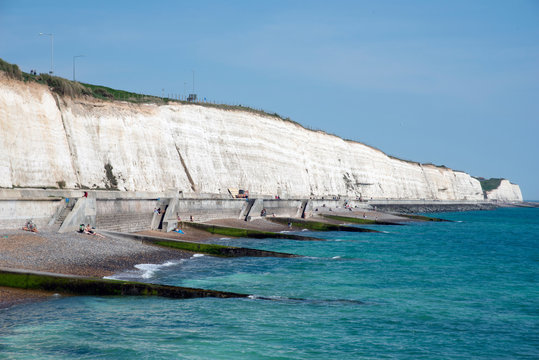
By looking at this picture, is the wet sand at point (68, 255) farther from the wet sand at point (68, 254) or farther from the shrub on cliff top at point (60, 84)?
the shrub on cliff top at point (60, 84)

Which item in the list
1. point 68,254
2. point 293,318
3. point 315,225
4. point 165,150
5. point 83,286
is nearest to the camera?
point 293,318

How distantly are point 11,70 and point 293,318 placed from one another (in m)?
29.4

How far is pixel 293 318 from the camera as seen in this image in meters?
16.0

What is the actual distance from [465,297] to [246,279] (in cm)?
852

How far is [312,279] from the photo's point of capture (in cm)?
2269

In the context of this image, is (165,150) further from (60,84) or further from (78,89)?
(60,84)

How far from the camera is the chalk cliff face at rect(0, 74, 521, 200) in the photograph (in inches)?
1435

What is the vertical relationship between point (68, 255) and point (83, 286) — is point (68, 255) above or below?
above

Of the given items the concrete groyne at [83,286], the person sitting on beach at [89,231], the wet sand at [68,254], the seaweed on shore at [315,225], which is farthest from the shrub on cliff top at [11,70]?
the seaweed on shore at [315,225]

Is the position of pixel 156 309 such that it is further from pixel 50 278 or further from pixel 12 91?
pixel 12 91

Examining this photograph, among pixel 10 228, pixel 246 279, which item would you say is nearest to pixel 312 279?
pixel 246 279

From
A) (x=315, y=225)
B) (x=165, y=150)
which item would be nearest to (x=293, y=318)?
(x=315, y=225)

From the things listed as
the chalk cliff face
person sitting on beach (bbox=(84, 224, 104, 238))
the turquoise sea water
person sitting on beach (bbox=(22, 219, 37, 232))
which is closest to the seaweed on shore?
the chalk cliff face

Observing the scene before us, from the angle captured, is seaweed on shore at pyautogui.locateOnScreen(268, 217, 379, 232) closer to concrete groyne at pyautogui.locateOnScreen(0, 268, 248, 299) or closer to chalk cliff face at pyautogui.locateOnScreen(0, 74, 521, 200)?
chalk cliff face at pyautogui.locateOnScreen(0, 74, 521, 200)
